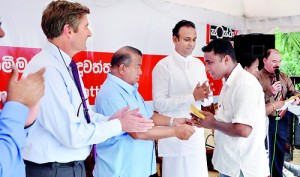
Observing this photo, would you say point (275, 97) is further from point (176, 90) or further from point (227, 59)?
point (227, 59)

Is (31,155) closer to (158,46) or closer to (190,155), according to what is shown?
(190,155)

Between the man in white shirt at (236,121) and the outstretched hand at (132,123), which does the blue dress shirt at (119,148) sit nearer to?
the outstretched hand at (132,123)

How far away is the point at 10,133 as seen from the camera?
1073 mm

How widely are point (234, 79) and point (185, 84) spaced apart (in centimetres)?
97

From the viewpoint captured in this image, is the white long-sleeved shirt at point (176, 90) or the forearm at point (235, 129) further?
the white long-sleeved shirt at point (176, 90)

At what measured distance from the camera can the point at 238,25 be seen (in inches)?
208

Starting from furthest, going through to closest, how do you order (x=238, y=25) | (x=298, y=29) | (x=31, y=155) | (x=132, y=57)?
(x=238, y=25)
(x=298, y=29)
(x=132, y=57)
(x=31, y=155)

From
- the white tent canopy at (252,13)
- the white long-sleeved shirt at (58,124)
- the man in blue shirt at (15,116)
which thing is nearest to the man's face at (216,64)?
the white long-sleeved shirt at (58,124)

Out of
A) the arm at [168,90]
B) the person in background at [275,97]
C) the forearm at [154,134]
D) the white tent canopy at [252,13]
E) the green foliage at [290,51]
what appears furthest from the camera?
the green foliage at [290,51]

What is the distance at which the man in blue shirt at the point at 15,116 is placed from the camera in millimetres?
1072

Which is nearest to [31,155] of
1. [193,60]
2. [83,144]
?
[83,144]

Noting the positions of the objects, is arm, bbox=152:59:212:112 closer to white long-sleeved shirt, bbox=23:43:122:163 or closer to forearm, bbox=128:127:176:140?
forearm, bbox=128:127:176:140

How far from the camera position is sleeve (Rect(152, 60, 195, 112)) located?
314 centimetres

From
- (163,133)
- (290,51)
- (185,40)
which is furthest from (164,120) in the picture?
(290,51)
